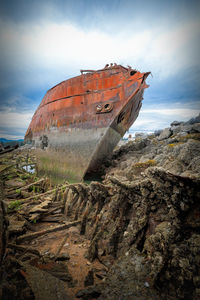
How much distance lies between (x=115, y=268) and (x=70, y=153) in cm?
702

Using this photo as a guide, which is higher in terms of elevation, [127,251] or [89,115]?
[89,115]

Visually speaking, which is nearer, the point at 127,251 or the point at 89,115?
the point at 127,251

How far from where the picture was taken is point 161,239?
5.23 ft

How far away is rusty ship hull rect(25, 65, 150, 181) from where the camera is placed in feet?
24.1

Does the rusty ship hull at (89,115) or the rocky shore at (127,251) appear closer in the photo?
the rocky shore at (127,251)

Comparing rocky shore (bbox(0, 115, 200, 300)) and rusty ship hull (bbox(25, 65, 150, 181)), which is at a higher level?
rusty ship hull (bbox(25, 65, 150, 181))

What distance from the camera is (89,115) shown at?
7.88 meters

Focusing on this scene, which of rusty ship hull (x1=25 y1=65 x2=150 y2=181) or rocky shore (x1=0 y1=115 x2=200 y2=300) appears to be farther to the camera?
rusty ship hull (x1=25 y1=65 x2=150 y2=181)

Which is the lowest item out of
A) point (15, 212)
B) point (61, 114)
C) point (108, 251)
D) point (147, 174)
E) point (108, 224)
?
point (15, 212)

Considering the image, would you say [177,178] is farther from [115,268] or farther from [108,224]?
[108,224]

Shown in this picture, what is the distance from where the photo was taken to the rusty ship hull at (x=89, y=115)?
736 cm

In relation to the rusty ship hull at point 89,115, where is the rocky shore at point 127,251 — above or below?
below

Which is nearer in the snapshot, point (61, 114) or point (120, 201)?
point (120, 201)

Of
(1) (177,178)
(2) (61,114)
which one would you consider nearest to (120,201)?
(1) (177,178)
